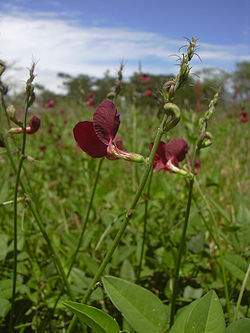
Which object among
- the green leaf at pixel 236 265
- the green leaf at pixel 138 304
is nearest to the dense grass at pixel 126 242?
the green leaf at pixel 236 265

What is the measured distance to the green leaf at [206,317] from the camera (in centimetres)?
94

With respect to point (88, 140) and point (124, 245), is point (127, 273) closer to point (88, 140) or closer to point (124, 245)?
point (124, 245)

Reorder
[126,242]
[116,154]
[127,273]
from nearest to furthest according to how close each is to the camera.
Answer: [116,154]
[127,273]
[126,242]

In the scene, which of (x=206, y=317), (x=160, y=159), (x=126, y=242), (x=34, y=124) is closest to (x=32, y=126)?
(x=34, y=124)

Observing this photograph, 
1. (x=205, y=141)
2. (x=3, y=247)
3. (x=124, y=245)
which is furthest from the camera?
(x=124, y=245)

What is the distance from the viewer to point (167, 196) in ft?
11.2

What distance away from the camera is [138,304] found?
1.06 meters

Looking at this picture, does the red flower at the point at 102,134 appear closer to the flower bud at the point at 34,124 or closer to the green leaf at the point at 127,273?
the flower bud at the point at 34,124

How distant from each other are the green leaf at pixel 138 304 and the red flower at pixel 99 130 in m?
0.29

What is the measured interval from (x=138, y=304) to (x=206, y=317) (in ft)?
0.54

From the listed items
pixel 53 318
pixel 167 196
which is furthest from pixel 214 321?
pixel 167 196

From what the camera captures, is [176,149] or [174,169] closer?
[174,169]

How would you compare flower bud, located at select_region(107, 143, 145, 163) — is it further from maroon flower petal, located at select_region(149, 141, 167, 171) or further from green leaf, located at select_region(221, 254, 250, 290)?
green leaf, located at select_region(221, 254, 250, 290)

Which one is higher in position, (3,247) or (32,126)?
(32,126)
